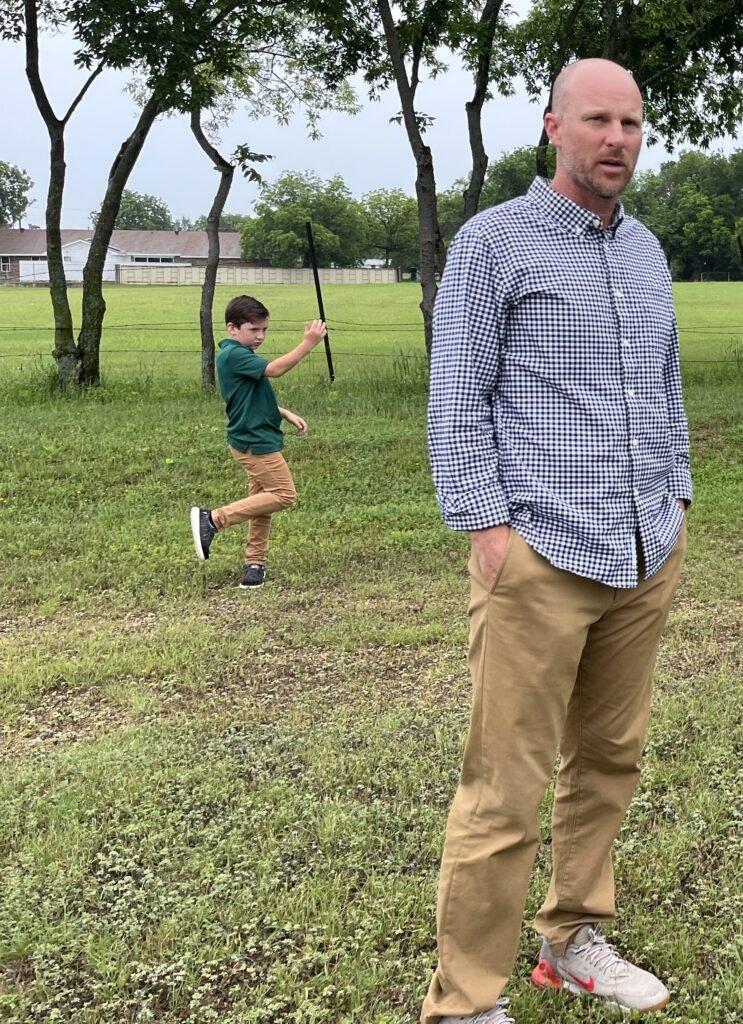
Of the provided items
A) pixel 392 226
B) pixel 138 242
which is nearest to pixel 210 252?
pixel 392 226

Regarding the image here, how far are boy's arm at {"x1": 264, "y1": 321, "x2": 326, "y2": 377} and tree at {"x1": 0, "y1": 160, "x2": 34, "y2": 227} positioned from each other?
11972 centimetres

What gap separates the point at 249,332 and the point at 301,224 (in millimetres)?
84727

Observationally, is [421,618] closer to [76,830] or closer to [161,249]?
[76,830]

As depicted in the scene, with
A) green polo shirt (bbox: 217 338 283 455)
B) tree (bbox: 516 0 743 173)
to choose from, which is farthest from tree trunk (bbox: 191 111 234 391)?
green polo shirt (bbox: 217 338 283 455)

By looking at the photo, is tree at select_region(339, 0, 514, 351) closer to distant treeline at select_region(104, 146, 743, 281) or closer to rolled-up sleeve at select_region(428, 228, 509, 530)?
rolled-up sleeve at select_region(428, 228, 509, 530)

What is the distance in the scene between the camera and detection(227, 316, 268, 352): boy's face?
21.7 feet

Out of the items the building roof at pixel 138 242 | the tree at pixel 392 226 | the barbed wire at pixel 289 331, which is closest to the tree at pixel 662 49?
the barbed wire at pixel 289 331

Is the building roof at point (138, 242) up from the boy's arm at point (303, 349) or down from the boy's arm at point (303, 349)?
up

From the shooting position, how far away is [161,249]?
118 metres

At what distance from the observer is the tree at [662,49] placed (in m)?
16.0

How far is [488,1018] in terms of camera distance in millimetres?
2520

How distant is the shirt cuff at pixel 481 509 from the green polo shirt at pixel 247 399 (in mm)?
4492

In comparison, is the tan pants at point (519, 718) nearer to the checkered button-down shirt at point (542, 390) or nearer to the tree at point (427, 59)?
the checkered button-down shirt at point (542, 390)

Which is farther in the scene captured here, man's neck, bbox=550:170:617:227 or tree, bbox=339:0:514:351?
tree, bbox=339:0:514:351
